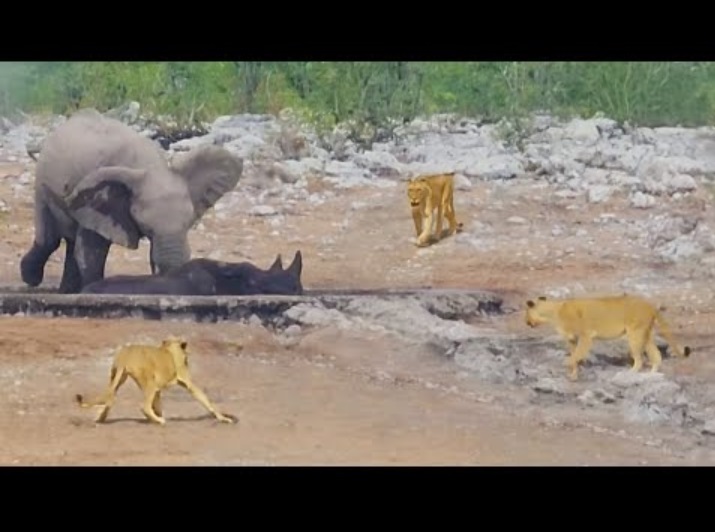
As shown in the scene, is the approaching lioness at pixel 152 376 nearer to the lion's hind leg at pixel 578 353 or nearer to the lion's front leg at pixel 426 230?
the lion's front leg at pixel 426 230

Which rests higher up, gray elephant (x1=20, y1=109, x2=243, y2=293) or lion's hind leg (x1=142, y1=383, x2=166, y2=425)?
gray elephant (x1=20, y1=109, x2=243, y2=293)

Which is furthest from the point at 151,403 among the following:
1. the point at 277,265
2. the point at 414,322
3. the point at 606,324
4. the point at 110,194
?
the point at 606,324

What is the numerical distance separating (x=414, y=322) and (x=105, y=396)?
103cm

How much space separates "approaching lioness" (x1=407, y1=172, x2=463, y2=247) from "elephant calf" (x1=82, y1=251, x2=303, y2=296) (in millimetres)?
409

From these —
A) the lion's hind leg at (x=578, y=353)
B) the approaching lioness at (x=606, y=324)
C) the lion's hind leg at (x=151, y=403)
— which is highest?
the approaching lioness at (x=606, y=324)

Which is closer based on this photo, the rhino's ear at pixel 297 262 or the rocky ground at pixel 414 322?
the rocky ground at pixel 414 322

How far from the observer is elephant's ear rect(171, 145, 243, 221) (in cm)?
499

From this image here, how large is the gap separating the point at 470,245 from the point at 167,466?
122cm

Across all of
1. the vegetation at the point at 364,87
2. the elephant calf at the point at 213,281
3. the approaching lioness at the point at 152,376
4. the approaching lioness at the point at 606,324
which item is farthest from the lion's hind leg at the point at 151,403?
the approaching lioness at the point at 606,324

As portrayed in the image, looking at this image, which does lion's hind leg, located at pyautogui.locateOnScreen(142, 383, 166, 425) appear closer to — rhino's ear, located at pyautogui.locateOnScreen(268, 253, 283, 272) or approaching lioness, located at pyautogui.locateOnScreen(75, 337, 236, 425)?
approaching lioness, located at pyautogui.locateOnScreen(75, 337, 236, 425)

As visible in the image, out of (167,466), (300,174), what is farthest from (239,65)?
(167,466)

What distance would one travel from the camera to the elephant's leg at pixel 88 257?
4.99 meters

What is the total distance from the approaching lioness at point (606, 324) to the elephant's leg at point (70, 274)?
151 centimetres

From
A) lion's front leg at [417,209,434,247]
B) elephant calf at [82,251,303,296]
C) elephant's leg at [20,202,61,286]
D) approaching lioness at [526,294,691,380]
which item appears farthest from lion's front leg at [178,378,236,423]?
approaching lioness at [526,294,691,380]
